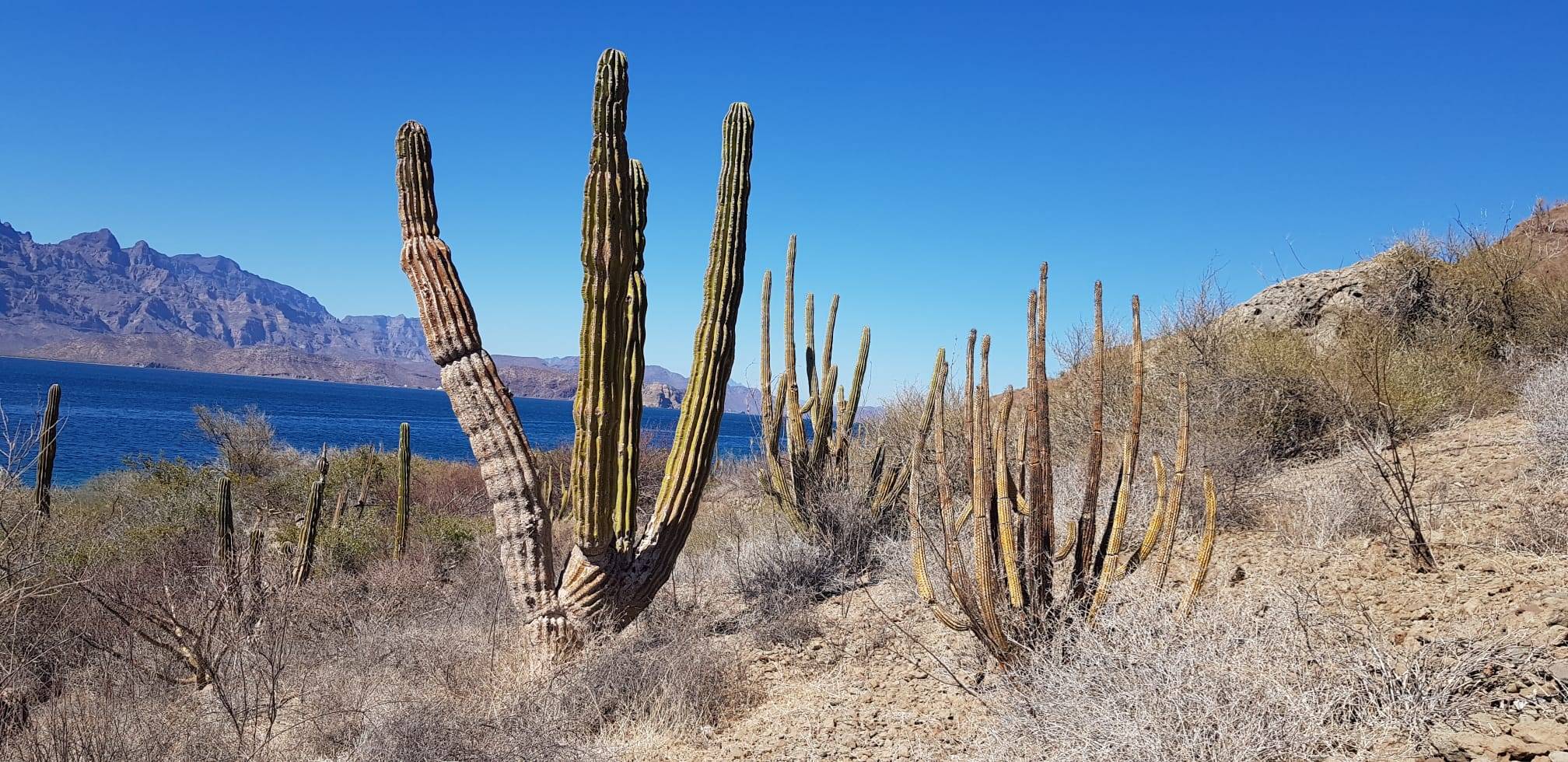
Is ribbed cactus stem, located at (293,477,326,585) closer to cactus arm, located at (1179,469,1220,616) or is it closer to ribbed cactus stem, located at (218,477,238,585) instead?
ribbed cactus stem, located at (218,477,238,585)

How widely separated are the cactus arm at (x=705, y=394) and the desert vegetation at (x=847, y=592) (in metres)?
0.03

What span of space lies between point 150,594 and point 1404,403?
11.6 m

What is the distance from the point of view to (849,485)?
8719 millimetres

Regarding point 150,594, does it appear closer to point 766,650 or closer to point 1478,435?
point 766,650

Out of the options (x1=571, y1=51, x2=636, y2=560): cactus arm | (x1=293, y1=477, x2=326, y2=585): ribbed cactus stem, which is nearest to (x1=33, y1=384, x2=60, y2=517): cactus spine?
(x1=293, y1=477, x2=326, y2=585): ribbed cactus stem

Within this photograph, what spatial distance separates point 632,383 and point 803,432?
134 inches

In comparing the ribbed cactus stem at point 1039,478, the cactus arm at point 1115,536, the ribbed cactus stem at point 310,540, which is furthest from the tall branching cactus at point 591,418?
the ribbed cactus stem at point 310,540

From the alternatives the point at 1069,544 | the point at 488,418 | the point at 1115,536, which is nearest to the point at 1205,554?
the point at 1115,536

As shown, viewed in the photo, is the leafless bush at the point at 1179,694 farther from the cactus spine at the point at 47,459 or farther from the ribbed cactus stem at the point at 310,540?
the cactus spine at the point at 47,459

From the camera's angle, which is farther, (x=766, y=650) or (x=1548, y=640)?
(x=766, y=650)

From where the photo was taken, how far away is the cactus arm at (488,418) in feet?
18.3

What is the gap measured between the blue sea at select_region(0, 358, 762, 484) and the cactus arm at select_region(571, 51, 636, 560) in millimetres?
4114

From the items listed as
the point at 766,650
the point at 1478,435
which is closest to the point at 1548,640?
the point at 766,650

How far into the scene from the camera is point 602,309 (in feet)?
17.7
